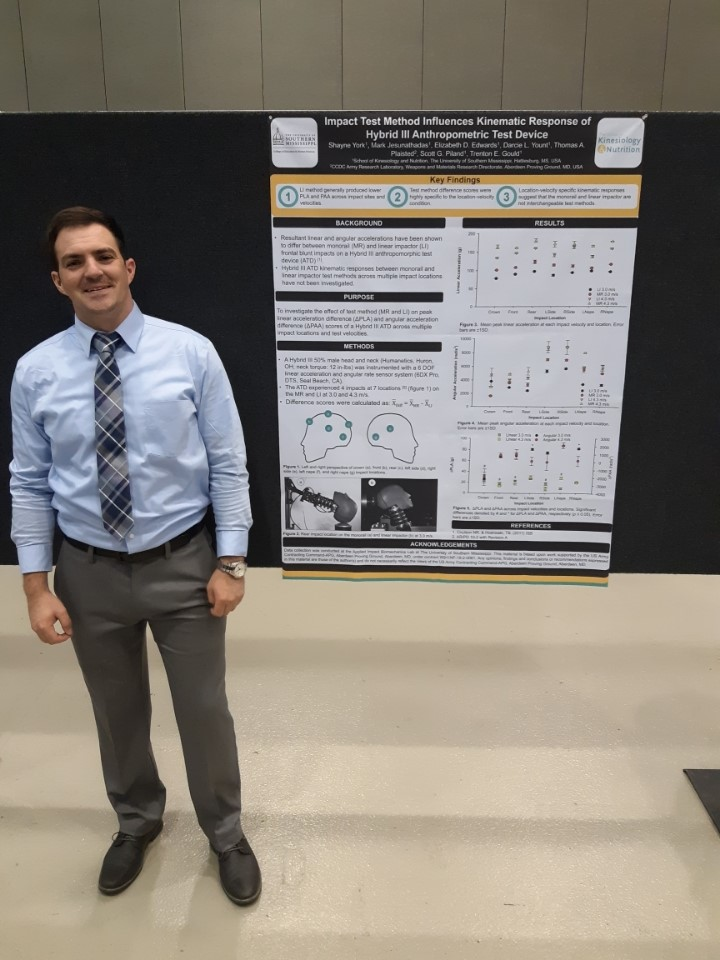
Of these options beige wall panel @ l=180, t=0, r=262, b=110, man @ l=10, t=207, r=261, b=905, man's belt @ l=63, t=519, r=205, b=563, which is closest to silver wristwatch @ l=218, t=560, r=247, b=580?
man @ l=10, t=207, r=261, b=905

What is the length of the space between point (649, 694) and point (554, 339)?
1.52 meters

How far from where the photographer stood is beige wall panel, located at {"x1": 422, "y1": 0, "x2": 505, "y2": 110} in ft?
12.6

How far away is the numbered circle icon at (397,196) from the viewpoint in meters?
1.77

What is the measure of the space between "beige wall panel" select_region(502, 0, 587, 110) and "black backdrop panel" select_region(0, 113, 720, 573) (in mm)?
2628

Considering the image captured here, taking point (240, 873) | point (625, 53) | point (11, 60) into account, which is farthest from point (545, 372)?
point (11, 60)

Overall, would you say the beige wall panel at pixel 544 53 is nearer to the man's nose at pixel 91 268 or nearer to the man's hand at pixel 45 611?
the man's nose at pixel 91 268

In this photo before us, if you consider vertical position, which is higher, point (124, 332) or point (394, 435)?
point (124, 332)

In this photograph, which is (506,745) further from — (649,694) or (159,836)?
(159,836)

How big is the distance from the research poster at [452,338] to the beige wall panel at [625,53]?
8.98 ft

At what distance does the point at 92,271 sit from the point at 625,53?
12.4 ft

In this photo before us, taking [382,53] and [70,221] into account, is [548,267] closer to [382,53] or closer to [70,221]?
[70,221]

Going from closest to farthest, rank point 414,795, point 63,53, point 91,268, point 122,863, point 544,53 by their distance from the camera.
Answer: point 91,268
point 122,863
point 414,795
point 544,53
point 63,53

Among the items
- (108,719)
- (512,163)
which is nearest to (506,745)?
(108,719)

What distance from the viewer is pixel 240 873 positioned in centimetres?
180
